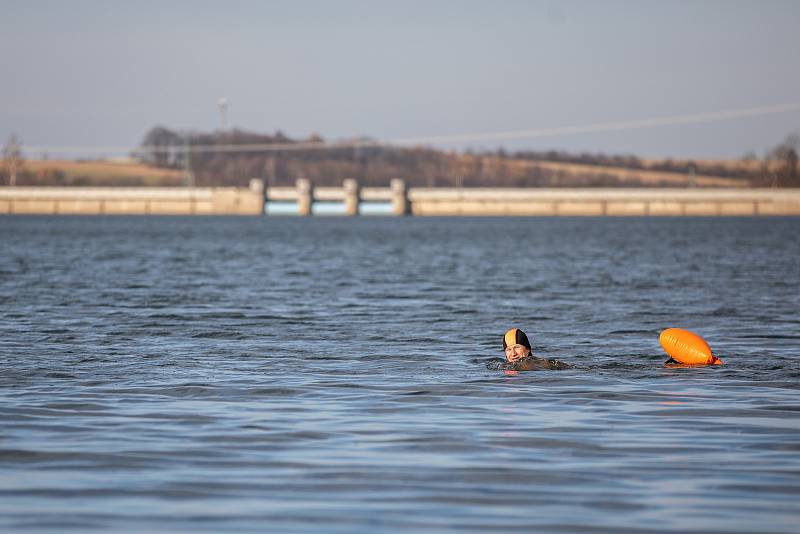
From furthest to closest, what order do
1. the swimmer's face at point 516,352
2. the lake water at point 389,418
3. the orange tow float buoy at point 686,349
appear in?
the orange tow float buoy at point 686,349, the swimmer's face at point 516,352, the lake water at point 389,418

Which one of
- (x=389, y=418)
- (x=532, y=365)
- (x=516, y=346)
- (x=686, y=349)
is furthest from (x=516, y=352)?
(x=389, y=418)

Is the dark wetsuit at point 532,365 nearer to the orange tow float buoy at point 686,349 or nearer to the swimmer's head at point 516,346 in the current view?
the swimmer's head at point 516,346

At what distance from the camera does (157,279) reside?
1679 inches

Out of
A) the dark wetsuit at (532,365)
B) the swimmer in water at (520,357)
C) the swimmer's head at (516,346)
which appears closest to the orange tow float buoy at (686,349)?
the dark wetsuit at (532,365)

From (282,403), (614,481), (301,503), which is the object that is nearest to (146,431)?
(282,403)

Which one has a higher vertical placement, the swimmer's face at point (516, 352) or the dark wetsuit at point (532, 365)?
the swimmer's face at point (516, 352)

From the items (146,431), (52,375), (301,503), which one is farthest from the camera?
(52,375)

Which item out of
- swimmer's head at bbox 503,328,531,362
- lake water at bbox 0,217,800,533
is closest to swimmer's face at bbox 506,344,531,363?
swimmer's head at bbox 503,328,531,362

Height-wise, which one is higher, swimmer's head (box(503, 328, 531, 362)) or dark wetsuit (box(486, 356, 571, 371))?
swimmer's head (box(503, 328, 531, 362))

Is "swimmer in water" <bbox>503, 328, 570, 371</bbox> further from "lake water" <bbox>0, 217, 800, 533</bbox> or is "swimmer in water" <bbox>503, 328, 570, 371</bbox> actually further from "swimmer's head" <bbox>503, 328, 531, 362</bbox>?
"lake water" <bbox>0, 217, 800, 533</bbox>

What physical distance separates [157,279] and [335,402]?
29.1 m

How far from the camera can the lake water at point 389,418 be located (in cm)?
923

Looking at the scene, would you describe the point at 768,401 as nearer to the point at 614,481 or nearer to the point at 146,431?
the point at 614,481

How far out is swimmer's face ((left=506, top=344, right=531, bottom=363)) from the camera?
57.5ft
